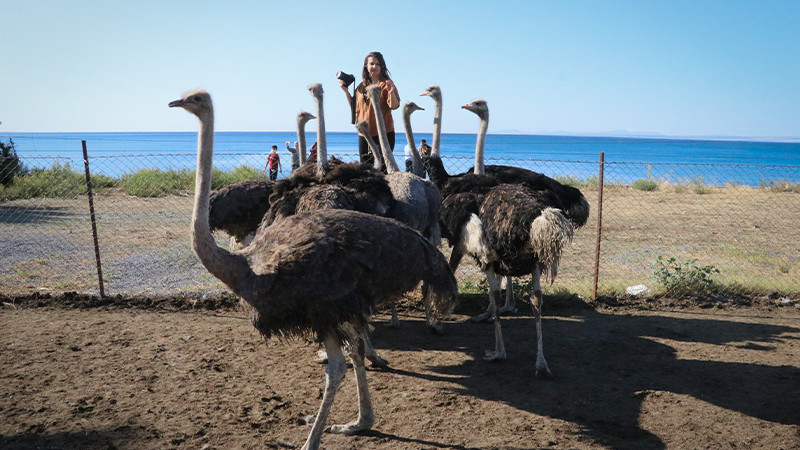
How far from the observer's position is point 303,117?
7434mm

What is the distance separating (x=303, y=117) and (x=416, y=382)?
12.3 ft

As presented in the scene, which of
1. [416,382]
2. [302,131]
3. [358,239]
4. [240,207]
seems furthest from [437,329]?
[302,131]

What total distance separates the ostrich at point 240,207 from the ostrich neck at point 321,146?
60cm

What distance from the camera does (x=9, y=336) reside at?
556 cm

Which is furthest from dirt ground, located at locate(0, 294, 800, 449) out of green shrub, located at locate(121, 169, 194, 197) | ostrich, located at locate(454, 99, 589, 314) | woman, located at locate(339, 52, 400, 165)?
green shrub, located at locate(121, 169, 194, 197)

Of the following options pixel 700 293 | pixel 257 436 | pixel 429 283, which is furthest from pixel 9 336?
pixel 700 293

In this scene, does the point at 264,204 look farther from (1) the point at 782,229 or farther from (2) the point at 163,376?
(1) the point at 782,229

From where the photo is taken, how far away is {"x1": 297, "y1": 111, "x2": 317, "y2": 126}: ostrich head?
738 centimetres

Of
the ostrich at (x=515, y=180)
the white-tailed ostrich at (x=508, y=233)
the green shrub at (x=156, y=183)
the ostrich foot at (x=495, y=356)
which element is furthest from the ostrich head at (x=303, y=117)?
the green shrub at (x=156, y=183)

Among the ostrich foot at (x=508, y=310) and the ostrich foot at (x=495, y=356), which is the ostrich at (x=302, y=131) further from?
the ostrich foot at (x=495, y=356)

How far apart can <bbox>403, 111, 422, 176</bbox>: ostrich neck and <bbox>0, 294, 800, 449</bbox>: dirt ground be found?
1534 mm

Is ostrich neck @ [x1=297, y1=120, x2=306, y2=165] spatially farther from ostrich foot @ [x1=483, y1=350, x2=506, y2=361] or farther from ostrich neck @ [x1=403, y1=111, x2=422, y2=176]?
ostrich foot @ [x1=483, y1=350, x2=506, y2=361]

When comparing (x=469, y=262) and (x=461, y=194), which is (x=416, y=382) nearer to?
(x=461, y=194)

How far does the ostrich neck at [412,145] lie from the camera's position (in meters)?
7.01
